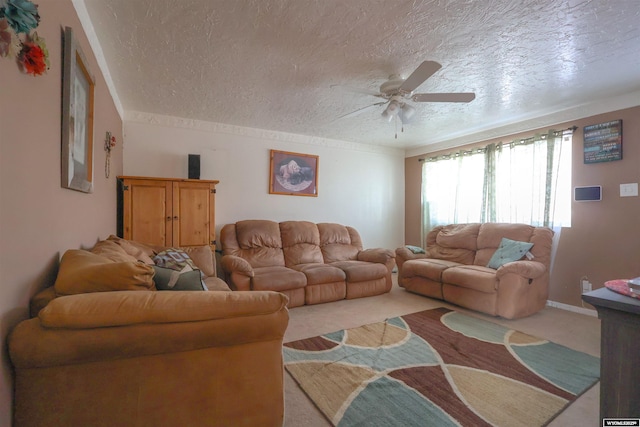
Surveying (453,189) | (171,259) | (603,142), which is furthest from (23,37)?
(453,189)

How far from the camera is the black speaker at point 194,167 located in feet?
12.2

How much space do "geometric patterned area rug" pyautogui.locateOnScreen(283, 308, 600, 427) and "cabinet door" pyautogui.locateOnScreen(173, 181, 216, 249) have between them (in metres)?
1.87

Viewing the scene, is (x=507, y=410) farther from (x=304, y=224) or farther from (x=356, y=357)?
(x=304, y=224)

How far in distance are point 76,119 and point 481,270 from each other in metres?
3.94

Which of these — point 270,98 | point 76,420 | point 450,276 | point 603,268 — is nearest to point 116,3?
point 270,98

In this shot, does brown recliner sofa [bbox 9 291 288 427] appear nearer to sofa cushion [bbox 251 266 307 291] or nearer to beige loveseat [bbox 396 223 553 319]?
sofa cushion [bbox 251 266 307 291]

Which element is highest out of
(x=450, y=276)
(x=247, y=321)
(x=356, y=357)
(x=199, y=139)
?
(x=199, y=139)

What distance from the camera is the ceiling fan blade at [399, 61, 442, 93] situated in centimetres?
200

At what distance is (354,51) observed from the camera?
90.3 inches

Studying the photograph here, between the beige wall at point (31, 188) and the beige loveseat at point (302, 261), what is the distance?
1870 millimetres

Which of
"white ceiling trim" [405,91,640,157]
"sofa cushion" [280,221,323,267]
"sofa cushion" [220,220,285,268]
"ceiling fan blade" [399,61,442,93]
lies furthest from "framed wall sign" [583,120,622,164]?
"sofa cushion" [220,220,285,268]

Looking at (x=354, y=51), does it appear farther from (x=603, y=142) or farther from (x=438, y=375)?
(x=603, y=142)

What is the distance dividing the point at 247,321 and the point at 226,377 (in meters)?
0.26

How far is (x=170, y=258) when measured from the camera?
251 cm
